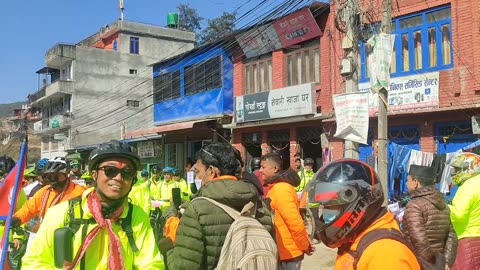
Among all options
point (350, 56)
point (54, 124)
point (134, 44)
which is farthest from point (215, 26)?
point (350, 56)

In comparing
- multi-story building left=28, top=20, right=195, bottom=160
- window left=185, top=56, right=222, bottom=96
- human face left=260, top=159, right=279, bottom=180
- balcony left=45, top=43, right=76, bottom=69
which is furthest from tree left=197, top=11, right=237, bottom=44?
human face left=260, top=159, right=279, bottom=180

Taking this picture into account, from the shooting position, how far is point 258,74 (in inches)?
729

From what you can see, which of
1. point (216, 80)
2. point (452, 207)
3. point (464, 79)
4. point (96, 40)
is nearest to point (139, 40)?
point (96, 40)

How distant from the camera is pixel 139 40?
4012 centimetres

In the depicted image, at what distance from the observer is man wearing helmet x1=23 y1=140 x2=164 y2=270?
2.44 meters

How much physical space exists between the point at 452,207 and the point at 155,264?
3126 millimetres

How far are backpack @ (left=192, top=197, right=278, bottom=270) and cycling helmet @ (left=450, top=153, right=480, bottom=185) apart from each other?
2939 mm

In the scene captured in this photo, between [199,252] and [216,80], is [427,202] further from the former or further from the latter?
[216,80]

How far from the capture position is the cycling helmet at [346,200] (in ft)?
6.70

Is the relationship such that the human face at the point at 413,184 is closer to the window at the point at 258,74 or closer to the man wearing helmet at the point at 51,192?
the man wearing helmet at the point at 51,192

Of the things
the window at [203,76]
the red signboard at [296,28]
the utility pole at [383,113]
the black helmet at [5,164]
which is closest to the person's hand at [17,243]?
the black helmet at [5,164]

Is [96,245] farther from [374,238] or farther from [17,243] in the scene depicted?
[17,243]

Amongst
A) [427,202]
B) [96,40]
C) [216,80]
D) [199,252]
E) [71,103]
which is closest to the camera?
Result: [199,252]

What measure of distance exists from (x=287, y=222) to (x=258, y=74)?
1410 centimetres
